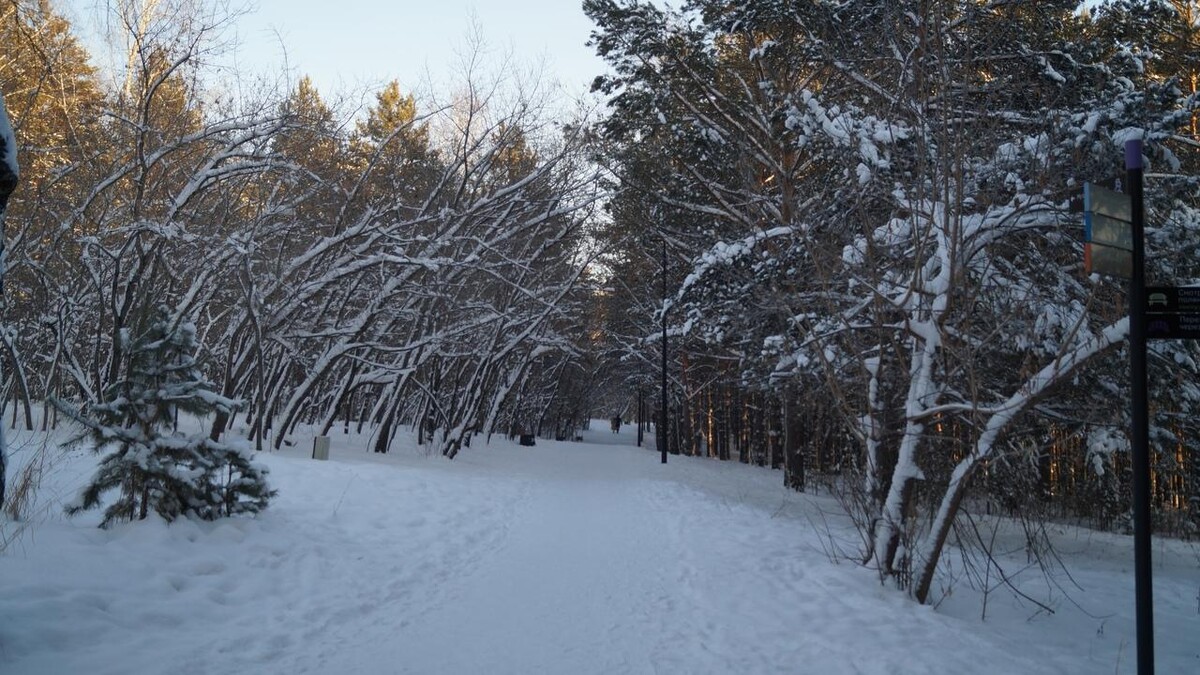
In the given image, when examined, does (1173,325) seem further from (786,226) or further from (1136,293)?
(786,226)

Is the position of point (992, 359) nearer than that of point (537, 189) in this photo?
Yes

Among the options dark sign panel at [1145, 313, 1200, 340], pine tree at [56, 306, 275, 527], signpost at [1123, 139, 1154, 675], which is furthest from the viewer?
pine tree at [56, 306, 275, 527]

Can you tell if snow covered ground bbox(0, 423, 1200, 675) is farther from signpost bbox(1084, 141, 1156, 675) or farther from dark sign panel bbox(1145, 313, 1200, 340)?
dark sign panel bbox(1145, 313, 1200, 340)

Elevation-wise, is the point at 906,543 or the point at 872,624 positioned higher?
the point at 906,543

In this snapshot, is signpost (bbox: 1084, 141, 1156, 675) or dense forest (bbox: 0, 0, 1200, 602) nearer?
signpost (bbox: 1084, 141, 1156, 675)

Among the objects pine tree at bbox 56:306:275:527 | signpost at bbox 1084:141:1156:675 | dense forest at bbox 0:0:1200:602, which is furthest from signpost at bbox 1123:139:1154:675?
pine tree at bbox 56:306:275:527

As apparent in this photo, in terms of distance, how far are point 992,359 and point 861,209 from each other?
2.24 meters

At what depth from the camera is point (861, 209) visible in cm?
714

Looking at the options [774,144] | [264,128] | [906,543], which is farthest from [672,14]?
[906,543]

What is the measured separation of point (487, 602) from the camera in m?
6.63

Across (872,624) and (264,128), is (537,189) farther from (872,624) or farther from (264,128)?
(872,624)

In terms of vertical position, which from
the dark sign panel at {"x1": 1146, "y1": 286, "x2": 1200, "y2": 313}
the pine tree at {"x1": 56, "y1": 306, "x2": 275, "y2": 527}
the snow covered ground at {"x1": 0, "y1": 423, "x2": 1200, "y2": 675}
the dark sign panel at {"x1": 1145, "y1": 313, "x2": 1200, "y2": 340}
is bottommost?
the snow covered ground at {"x1": 0, "y1": 423, "x2": 1200, "y2": 675}

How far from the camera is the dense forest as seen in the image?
717 centimetres

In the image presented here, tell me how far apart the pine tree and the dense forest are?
22cm
